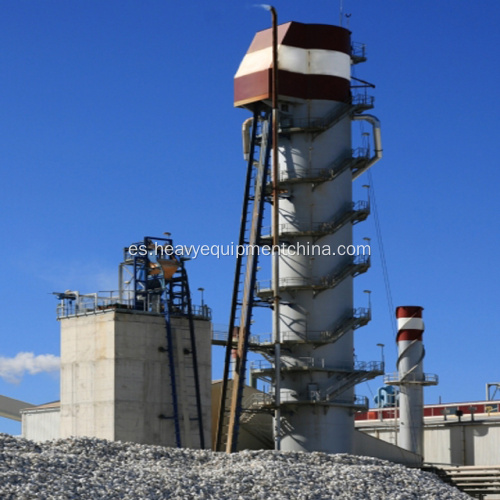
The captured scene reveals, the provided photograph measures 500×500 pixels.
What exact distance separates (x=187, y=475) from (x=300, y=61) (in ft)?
89.7

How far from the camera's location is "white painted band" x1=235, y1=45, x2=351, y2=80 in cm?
5706

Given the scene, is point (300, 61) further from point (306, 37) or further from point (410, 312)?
point (410, 312)

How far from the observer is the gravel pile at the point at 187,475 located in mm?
31844

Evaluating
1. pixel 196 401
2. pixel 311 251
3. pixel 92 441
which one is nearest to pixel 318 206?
pixel 311 251

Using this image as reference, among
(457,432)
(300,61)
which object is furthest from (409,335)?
(300,61)

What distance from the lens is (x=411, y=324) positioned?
64.9 meters

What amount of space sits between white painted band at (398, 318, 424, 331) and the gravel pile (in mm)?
23363

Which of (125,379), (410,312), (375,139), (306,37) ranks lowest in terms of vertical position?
(125,379)

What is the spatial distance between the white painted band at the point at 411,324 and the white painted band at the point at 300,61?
14120 mm

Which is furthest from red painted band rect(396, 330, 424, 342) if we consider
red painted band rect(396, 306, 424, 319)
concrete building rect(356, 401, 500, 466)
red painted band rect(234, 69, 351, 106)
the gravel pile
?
the gravel pile

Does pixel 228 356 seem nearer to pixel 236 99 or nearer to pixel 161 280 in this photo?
pixel 161 280

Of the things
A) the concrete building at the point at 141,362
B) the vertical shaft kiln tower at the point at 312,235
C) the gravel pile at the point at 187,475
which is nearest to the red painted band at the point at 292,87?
the vertical shaft kiln tower at the point at 312,235

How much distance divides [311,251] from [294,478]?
70.1 ft

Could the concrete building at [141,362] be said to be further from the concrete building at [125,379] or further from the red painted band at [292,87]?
the red painted band at [292,87]
